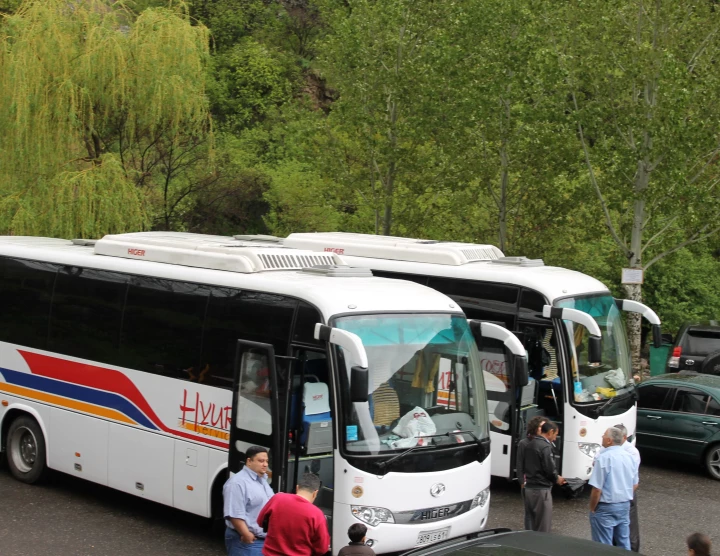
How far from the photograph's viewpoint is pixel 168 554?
1030 centimetres

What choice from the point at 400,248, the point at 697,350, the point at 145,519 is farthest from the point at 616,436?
the point at 697,350

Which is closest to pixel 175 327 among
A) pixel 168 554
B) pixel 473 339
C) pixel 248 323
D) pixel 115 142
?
pixel 248 323

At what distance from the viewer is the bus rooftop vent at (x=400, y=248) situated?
14.1 m

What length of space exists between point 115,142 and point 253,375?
14.1 meters

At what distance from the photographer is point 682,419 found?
14789 mm

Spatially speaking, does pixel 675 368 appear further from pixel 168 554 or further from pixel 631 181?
pixel 168 554

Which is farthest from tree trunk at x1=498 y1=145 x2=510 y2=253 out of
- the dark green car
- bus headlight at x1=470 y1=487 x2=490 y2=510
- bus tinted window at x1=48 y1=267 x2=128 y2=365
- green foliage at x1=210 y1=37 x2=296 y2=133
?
green foliage at x1=210 y1=37 x2=296 y2=133

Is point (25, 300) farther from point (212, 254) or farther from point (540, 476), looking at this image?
point (540, 476)

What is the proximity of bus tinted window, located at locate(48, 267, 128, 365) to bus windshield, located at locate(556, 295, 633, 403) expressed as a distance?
5.59 m

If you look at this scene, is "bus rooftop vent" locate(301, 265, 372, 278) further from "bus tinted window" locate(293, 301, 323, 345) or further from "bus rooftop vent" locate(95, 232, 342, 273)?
"bus tinted window" locate(293, 301, 323, 345)

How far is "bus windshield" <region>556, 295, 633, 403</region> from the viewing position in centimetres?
1258

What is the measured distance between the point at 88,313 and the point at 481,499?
17.6 feet

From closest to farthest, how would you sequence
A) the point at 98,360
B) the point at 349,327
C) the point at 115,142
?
the point at 349,327 < the point at 98,360 < the point at 115,142

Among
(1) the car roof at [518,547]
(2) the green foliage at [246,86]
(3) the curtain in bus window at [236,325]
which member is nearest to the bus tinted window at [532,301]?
(3) the curtain in bus window at [236,325]
